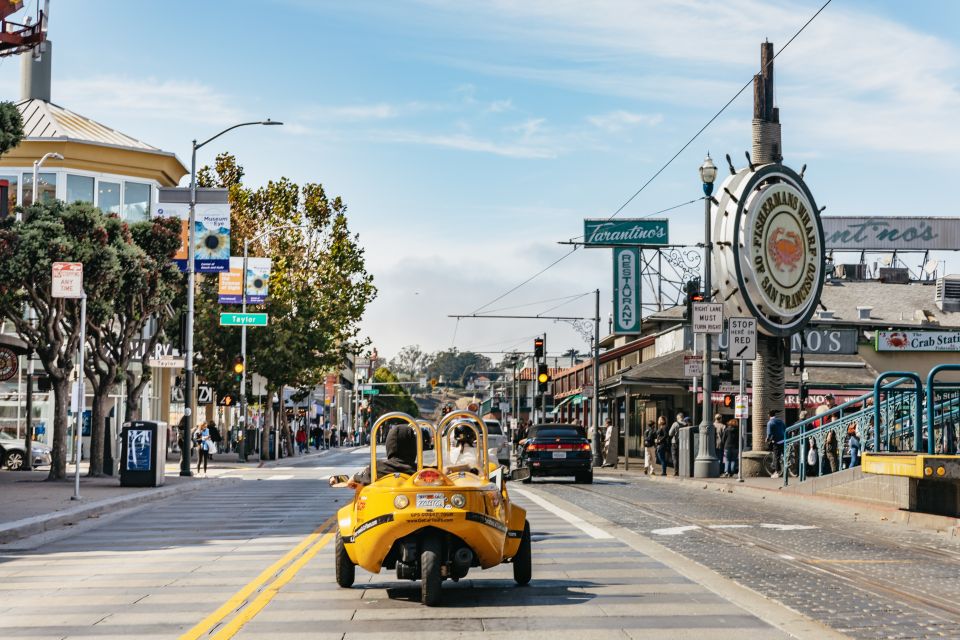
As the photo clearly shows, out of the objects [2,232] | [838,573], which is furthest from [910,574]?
[2,232]

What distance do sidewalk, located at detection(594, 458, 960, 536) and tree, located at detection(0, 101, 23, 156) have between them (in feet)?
56.3

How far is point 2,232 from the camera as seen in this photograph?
1017 inches

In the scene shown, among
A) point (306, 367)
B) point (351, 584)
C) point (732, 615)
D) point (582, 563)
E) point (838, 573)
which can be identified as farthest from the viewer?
point (306, 367)

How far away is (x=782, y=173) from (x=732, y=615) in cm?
2807

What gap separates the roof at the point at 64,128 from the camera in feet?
167

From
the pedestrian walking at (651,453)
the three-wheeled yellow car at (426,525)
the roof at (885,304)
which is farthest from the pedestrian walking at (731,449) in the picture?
the three-wheeled yellow car at (426,525)

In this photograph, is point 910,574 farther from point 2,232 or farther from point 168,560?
point 2,232

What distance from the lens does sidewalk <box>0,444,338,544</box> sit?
62.8 feet

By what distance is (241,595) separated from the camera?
11.1 meters

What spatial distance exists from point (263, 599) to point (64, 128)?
148 feet

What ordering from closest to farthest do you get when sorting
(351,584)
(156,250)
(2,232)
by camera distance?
(351,584) → (2,232) → (156,250)

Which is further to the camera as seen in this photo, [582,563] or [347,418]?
[347,418]

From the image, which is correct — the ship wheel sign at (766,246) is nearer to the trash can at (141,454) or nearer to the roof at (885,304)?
the trash can at (141,454)

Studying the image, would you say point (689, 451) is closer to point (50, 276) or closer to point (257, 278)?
point (50, 276)
